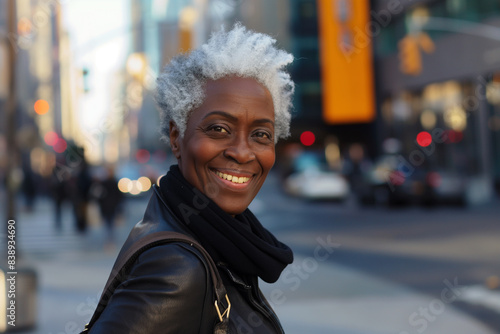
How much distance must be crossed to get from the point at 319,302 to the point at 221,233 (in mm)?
7472

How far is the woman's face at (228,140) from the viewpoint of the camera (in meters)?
1.82

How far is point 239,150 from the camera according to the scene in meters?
1.88

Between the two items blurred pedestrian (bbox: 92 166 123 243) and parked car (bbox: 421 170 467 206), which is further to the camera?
parked car (bbox: 421 170 467 206)

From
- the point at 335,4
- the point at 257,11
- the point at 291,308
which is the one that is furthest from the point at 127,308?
the point at 257,11

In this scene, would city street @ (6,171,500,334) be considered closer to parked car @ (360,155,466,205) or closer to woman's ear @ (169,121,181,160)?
parked car @ (360,155,466,205)

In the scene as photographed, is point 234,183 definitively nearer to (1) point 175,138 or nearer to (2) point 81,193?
(1) point 175,138

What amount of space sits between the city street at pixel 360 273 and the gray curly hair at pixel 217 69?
578cm

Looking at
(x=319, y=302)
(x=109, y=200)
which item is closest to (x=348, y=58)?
(x=109, y=200)

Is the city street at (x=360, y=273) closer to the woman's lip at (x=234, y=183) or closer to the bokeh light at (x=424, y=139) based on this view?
the woman's lip at (x=234, y=183)

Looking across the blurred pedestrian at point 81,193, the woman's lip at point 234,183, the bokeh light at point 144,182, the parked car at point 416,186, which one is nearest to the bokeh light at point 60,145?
the bokeh light at point 144,182

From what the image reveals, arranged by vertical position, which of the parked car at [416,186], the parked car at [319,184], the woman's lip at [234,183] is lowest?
the parked car at [319,184]

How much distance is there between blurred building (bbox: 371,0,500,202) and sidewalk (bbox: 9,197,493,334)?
50.1 ft

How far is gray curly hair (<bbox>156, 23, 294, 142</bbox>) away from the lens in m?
1.84

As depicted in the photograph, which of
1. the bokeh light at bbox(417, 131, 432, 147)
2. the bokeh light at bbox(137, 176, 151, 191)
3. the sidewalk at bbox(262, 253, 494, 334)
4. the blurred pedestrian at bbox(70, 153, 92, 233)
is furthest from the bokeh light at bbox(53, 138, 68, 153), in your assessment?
the bokeh light at bbox(417, 131, 432, 147)
